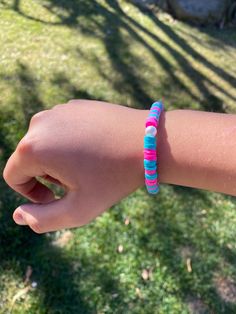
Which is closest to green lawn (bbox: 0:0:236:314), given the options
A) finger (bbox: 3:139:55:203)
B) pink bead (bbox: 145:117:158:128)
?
finger (bbox: 3:139:55:203)

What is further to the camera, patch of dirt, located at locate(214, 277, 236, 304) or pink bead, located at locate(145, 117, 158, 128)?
patch of dirt, located at locate(214, 277, 236, 304)

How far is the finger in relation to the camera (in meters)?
1.36

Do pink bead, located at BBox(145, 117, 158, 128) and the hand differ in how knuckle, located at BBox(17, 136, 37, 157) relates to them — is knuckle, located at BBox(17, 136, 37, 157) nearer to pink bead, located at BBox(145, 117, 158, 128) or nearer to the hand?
the hand

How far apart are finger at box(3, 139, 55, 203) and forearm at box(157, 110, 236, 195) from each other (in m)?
0.42

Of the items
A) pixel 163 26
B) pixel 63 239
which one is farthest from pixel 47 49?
pixel 63 239

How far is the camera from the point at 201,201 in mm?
3658

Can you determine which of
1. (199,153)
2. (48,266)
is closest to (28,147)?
(199,153)

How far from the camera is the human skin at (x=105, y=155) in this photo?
1.37 metres

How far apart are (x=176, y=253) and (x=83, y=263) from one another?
728mm

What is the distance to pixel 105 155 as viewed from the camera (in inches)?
55.1

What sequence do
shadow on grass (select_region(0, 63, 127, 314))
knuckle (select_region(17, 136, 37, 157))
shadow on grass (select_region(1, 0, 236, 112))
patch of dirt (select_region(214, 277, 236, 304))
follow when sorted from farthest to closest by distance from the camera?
shadow on grass (select_region(1, 0, 236, 112)) → patch of dirt (select_region(214, 277, 236, 304)) → shadow on grass (select_region(0, 63, 127, 314)) → knuckle (select_region(17, 136, 37, 157))

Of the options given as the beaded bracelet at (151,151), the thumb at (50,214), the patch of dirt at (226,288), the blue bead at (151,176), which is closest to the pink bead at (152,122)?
the beaded bracelet at (151,151)

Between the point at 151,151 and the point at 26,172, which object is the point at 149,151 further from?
the point at 26,172

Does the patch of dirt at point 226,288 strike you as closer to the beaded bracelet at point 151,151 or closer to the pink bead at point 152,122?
the beaded bracelet at point 151,151
